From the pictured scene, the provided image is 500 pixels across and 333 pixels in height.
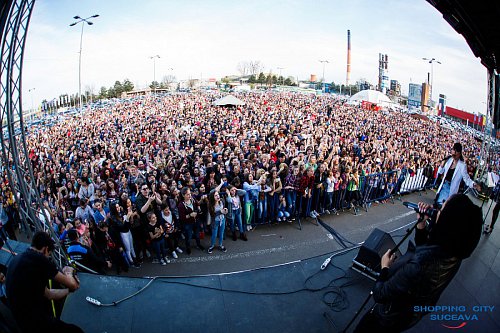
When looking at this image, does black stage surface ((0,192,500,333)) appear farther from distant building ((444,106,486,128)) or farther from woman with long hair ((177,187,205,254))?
distant building ((444,106,486,128))

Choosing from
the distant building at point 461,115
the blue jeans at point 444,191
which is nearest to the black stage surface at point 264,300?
the blue jeans at point 444,191

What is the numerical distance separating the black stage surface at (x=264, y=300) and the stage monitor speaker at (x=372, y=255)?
12cm

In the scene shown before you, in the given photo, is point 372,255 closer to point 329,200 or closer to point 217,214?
point 217,214

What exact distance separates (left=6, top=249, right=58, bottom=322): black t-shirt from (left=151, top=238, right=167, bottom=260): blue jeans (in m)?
3.55

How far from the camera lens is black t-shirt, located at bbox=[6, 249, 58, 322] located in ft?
6.93

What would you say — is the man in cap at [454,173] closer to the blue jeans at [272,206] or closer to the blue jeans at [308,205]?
the blue jeans at [308,205]

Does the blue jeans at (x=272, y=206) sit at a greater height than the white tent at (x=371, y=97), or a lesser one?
lesser

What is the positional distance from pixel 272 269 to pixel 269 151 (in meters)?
7.04

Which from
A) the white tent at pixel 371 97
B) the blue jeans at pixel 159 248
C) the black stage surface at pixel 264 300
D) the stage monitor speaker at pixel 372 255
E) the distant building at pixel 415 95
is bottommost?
the blue jeans at pixel 159 248

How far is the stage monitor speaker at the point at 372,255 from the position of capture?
3.90 metres

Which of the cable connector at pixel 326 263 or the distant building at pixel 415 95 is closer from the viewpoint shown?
the cable connector at pixel 326 263

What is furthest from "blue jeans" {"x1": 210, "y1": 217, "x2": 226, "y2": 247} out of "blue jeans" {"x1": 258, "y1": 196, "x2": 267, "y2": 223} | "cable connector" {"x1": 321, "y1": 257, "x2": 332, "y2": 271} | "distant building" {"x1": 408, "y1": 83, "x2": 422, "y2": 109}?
"distant building" {"x1": 408, "y1": 83, "x2": 422, "y2": 109}

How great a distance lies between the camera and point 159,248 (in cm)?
582

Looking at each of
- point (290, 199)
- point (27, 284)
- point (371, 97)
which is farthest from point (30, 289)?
point (371, 97)
